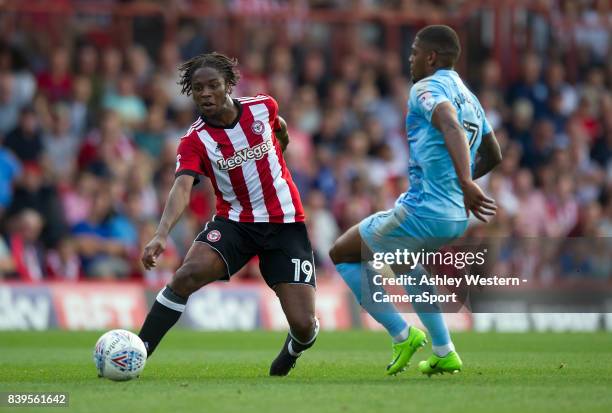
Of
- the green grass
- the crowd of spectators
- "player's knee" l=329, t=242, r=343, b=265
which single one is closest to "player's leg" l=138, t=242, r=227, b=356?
the green grass

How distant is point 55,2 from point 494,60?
26.3 ft

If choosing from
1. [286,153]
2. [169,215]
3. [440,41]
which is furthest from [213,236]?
[286,153]

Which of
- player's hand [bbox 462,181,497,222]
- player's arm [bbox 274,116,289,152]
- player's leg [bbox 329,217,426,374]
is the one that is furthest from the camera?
player's arm [bbox 274,116,289,152]

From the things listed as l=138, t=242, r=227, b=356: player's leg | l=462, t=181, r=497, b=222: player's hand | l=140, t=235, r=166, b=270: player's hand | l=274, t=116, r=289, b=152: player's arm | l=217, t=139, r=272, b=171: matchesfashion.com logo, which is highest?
l=274, t=116, r=289, b=152: player's arm

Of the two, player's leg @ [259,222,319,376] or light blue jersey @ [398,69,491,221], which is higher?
light blue jersey @ [398,69,491,221]

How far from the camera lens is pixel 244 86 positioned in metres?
18.4

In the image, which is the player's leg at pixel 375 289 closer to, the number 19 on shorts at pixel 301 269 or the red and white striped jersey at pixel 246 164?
the number 19 on shorts at pixel 301 269

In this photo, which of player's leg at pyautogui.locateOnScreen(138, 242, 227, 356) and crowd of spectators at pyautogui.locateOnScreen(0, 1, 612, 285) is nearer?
player's leg at pyautogui.locateOnScreen(138, 242, 227, 356)

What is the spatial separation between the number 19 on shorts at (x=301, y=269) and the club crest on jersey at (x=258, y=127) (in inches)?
38.8

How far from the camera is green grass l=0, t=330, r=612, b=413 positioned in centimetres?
681

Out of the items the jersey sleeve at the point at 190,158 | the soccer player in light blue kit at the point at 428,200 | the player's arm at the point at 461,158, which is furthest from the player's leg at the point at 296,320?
the player's arm at the point at 461,158

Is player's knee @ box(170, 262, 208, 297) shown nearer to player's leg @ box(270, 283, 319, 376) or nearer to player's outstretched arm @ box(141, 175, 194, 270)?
player's outstretched arm @ box(141, 175, 194, 270)

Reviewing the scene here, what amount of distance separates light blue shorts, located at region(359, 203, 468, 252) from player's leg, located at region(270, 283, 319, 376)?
2.14ft

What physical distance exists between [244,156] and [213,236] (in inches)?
25.2
